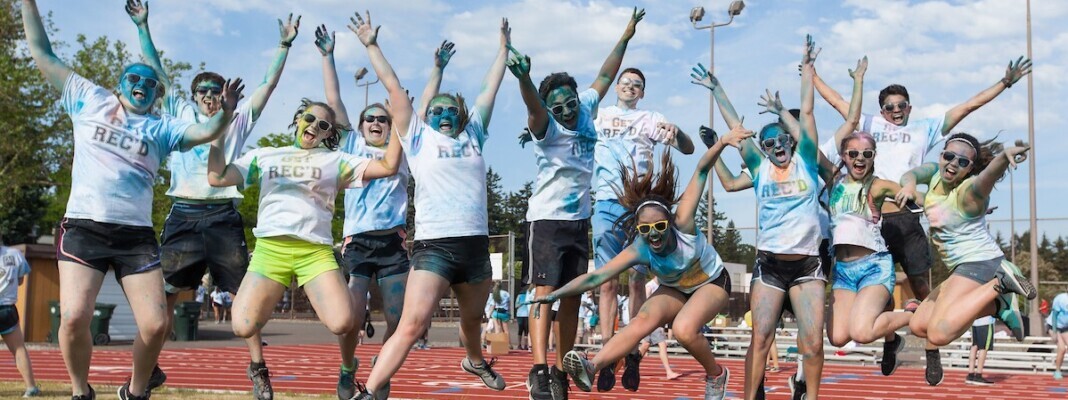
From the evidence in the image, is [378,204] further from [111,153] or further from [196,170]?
[111,153]

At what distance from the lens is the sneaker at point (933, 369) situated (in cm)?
930

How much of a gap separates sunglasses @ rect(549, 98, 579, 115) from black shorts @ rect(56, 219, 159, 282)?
3329mm

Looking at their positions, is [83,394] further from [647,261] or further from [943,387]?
[943,387]

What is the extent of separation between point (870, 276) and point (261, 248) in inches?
197

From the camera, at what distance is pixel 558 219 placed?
8.51 meters

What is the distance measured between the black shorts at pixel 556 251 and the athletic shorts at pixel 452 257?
0.92 m

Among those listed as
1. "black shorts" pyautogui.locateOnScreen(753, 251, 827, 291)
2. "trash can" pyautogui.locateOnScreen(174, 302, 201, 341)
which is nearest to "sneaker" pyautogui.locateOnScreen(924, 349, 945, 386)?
"black shorts" pyautogui.locateOnScreen(753, 251, 827, 291)

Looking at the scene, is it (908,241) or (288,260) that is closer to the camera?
(288,260)

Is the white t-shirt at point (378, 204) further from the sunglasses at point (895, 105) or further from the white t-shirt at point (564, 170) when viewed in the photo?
the sunglasses at point (895, 105)

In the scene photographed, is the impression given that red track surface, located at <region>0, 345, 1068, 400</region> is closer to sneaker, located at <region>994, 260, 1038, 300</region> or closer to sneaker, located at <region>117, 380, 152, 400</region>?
sneaker, located at <region>117, 380, 152, 400</region>

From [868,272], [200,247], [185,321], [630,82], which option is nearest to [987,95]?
[868,272]

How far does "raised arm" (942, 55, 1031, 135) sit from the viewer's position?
8.98 meters

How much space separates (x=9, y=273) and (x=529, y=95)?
6.49m

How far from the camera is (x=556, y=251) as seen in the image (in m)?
8.48
